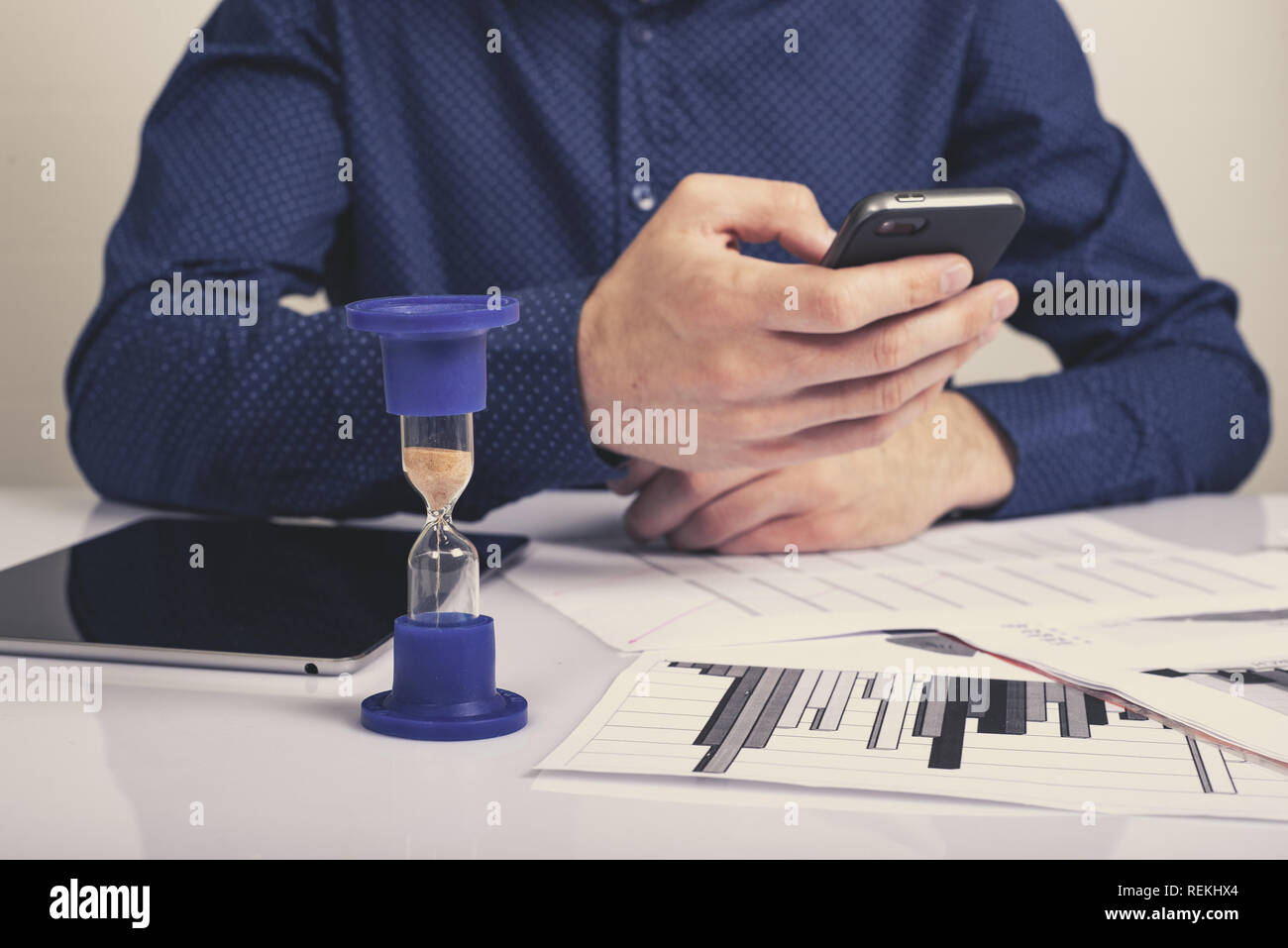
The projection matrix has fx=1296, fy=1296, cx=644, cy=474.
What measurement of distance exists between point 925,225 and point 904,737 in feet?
1.00

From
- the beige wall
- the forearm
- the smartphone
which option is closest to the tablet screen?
the smartphone

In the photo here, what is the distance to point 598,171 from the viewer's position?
1335 mm

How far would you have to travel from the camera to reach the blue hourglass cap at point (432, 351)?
1.95 ft

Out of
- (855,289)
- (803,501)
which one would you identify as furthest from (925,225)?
(803,501)

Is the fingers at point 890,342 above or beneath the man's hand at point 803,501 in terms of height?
above

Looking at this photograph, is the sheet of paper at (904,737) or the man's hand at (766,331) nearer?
the sheet of paper at (904,737)

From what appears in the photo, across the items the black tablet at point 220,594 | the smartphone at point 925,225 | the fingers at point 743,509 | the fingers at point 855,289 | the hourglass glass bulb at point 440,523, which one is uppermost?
the smartphone at point 925,225

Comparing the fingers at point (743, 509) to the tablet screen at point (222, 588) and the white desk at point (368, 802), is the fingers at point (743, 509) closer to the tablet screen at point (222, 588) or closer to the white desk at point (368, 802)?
the tablet screen at point (222, 588)

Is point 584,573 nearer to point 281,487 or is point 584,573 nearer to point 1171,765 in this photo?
point 281,487

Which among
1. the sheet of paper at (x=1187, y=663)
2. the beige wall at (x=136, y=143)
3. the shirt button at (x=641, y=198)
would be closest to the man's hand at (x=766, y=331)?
the sheet of paper at (x=1187, y=663)

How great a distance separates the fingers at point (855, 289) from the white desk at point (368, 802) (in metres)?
0.24

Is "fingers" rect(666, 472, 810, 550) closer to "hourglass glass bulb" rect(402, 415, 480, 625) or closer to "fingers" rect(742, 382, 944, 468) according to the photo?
"fingers" rect(742, 382, 944, 468)

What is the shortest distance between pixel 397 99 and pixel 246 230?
255 mm

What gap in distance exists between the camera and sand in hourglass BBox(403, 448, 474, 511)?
624 mm
